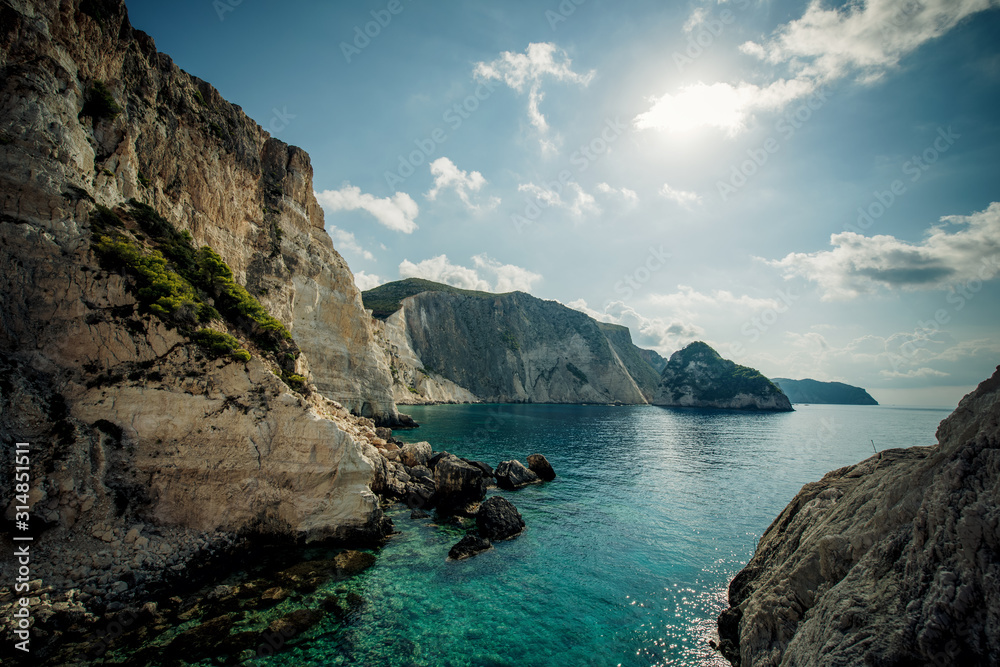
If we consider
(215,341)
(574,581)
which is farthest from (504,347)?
(574,581)

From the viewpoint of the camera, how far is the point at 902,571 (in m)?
6.55

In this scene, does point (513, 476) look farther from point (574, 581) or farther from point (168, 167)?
point (168, 167)

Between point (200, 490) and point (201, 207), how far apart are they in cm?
2432

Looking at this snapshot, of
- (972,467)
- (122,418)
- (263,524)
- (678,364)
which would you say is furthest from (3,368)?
(678,364)

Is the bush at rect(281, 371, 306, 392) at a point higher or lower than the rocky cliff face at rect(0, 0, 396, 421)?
lower

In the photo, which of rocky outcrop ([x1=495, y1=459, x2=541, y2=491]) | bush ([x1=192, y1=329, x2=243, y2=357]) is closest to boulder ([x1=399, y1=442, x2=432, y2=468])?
rocky outcrop ([x1=495, y1=459, x2=541, y2=491])

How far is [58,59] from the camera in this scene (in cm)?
1622

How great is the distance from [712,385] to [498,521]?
148m

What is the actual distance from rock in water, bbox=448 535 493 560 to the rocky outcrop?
31.9 feet

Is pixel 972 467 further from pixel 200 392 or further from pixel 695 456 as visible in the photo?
pixel 695 456

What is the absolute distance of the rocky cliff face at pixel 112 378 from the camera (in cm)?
1180

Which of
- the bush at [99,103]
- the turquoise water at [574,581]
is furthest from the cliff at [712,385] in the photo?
the bush at [99,103]

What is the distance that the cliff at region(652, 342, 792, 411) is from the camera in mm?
133875

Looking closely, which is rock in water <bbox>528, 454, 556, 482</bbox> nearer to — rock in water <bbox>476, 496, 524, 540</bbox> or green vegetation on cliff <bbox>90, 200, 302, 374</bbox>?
rock in water <bbox>476, 496, 524, 540</bbox>
